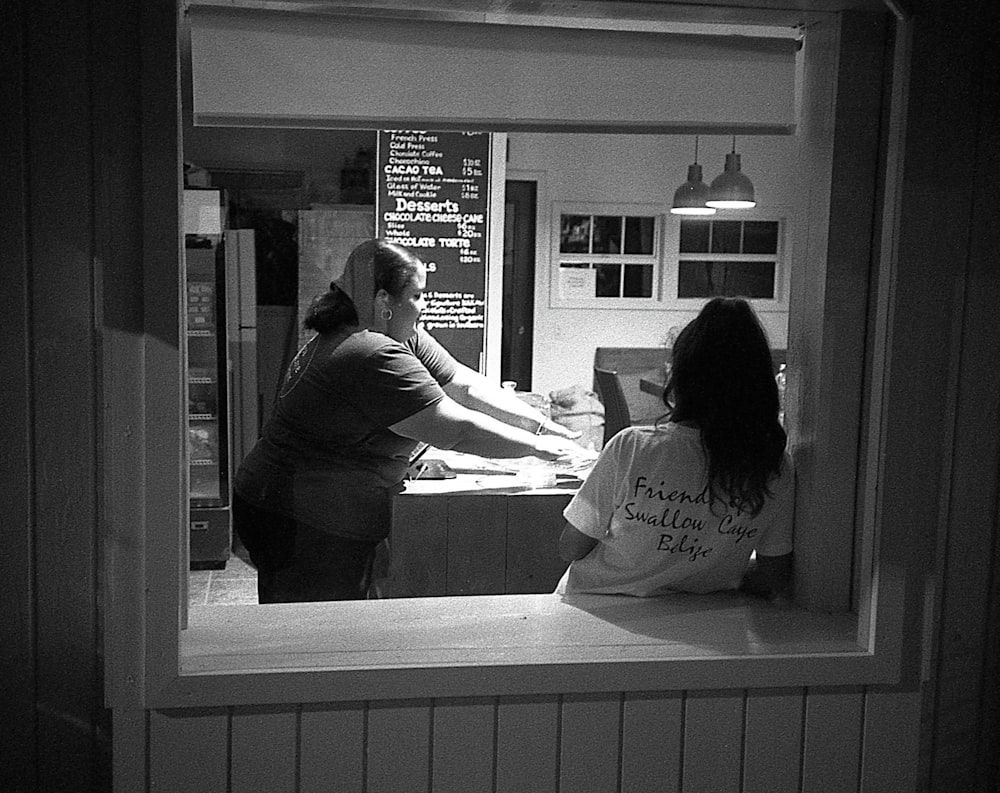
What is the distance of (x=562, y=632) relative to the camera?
6.57 ft

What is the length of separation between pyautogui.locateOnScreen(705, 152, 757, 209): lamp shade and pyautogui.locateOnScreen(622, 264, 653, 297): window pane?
300 millimetres

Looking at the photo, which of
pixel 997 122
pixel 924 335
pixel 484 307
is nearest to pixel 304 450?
pixel 484 307

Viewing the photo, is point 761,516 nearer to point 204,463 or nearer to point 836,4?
point 836,4

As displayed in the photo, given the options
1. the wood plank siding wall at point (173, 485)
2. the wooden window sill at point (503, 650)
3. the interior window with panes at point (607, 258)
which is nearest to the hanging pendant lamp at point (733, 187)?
the interior window with panes at point (607, 258)

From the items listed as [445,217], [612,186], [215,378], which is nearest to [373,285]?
[445,217]

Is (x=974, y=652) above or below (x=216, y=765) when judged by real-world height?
above

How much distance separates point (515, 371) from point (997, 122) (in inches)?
57.8

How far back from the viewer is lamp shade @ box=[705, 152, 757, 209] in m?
2.34

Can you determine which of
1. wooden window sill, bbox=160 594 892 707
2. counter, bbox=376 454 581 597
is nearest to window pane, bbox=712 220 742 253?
counter, bbox=376 454 581 597

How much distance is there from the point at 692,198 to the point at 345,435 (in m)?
1.01

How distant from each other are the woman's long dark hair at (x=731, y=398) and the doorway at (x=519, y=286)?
672mm

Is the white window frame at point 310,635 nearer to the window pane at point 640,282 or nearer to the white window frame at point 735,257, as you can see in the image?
the white window frame at point 735,257

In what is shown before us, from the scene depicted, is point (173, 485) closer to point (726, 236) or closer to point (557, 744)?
point (557, 744)

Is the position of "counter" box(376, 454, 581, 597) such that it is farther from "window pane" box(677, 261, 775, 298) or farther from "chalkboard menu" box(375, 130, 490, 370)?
"window pane" box(677, 261, 775, 298)
